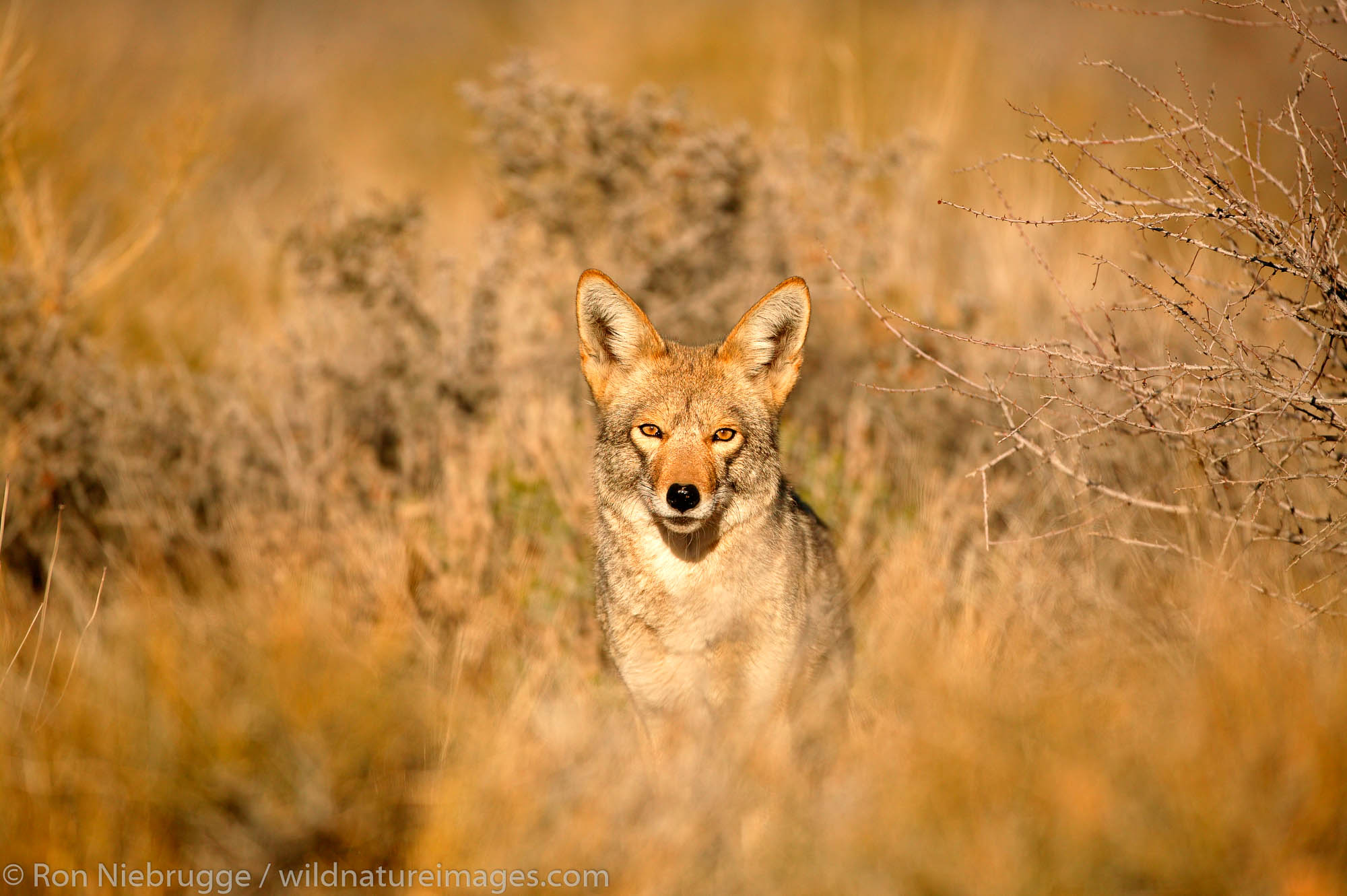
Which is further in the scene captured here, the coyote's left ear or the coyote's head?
the coyote's left ear

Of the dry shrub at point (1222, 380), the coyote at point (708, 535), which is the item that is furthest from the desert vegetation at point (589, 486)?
the coyote at point (708, 535)

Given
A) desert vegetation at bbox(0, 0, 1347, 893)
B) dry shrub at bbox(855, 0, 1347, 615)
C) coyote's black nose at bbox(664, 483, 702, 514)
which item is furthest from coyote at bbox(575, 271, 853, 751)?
dry shrub at bbox(855, 0, 1347, 615)

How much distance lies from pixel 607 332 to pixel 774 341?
76 cm

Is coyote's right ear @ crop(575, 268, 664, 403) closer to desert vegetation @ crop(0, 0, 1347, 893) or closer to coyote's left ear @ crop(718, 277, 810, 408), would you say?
coyote's left ear @ crop(718, 277, 810, 408)

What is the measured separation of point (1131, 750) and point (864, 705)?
3.30 feet

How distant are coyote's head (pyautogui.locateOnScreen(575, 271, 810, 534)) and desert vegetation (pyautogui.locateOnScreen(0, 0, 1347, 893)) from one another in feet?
2.46

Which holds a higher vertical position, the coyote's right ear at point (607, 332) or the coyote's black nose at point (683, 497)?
the coyote's right ear at point (607, 332)

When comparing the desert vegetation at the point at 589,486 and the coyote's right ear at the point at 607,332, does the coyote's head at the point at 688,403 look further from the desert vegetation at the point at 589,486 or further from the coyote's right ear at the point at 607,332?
the desert vegetation at the point at 589,486

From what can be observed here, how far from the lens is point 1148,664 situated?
2.99m

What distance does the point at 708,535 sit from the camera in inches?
151

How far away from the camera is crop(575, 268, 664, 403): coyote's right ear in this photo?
4012 mm

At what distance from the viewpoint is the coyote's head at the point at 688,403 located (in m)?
3.73

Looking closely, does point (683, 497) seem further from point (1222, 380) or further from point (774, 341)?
point (1222, 380)

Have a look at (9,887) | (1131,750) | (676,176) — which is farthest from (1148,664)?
(676,176)
